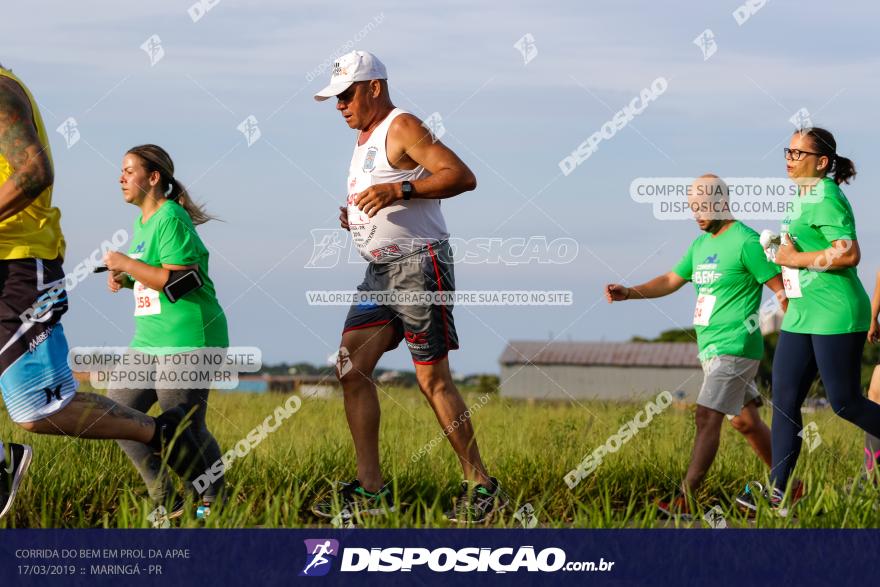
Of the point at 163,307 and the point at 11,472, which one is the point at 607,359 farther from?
the point at 11,472

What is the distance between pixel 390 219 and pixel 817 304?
90.7 inches

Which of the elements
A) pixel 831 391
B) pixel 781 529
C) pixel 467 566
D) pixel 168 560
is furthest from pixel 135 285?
pixel 831 391

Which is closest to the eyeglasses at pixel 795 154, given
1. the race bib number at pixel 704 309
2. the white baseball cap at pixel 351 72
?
the race bib number at pixel 704 309

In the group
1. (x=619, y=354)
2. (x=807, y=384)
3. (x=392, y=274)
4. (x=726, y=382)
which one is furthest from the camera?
(x=619, y=354)

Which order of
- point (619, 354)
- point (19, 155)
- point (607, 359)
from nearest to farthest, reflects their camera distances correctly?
point (19, 155), point (607, 359), point (619, 354)

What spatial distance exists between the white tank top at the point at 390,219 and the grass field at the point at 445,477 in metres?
1.18

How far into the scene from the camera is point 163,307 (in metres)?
5.79

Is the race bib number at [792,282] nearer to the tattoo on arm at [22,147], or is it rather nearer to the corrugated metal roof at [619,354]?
the tattoo on arm at [22,147]

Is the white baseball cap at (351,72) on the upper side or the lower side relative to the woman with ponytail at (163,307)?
upper

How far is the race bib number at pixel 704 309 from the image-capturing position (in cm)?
650

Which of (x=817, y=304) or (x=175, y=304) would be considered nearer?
(x=175, y=304)

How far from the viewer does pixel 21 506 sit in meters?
5.82

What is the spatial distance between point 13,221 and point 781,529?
3.63 metres

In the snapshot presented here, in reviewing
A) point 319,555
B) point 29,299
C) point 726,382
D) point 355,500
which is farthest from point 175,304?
point 726,382
